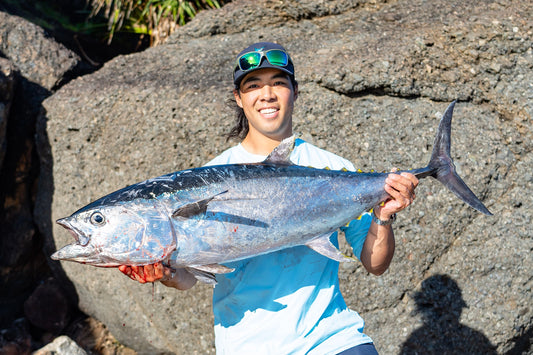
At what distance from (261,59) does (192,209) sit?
2.96ft

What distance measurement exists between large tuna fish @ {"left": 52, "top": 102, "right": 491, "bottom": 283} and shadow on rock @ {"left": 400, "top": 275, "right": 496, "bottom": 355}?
1.59 metres

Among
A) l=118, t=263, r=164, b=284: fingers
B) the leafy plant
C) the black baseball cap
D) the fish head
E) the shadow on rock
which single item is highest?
the leafy plant

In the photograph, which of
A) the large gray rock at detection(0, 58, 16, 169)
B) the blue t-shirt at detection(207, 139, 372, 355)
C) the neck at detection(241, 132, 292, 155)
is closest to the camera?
the blue t-shirt at detection(207, 139, 372, 355)

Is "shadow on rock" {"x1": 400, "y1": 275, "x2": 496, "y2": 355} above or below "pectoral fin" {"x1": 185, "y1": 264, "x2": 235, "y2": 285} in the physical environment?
below

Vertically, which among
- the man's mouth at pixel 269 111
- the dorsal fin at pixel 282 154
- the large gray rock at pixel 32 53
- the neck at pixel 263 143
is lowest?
the dorsal fin at pixel 282 154

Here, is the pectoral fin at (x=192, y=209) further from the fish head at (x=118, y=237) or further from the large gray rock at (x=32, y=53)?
the large gray rock at (x=32, y=53)

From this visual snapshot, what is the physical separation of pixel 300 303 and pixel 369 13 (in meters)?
3.22

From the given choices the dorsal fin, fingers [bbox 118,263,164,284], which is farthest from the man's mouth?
fingers [bbox 118,263,164,284]

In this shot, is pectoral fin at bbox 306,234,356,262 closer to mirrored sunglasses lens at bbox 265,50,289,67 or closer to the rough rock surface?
mirrored sunglasses lens at bbox 265,50,289,67

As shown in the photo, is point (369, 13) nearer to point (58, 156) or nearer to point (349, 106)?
point (349, 106)

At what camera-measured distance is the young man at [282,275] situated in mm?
2045

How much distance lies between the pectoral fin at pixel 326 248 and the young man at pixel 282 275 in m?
0.17

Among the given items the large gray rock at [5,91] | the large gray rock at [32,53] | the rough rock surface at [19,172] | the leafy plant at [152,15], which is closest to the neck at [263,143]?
the large gray rock at [5,91]

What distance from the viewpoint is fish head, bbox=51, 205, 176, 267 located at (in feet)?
5.73
